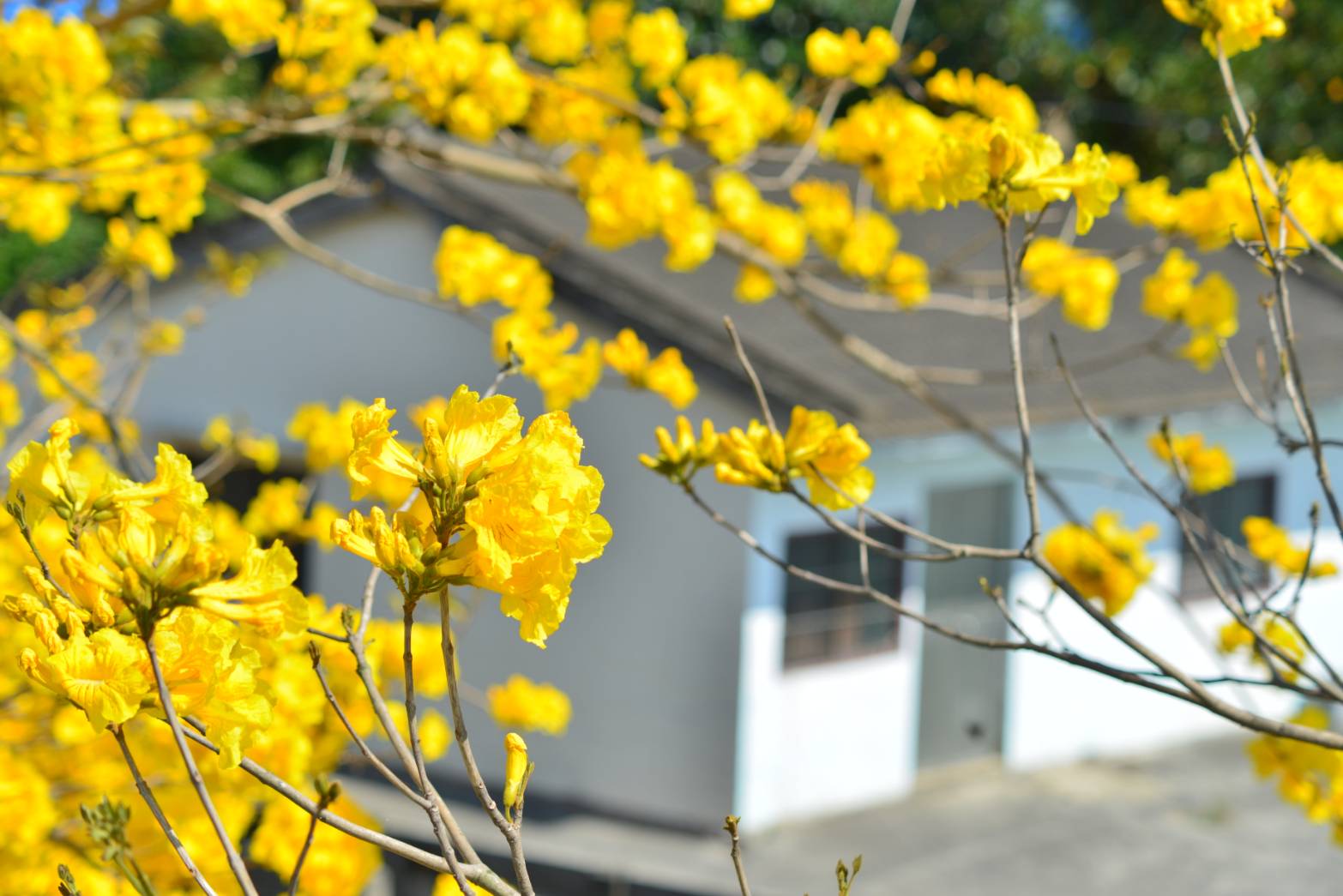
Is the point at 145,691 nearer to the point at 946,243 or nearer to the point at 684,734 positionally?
the point at 684,734

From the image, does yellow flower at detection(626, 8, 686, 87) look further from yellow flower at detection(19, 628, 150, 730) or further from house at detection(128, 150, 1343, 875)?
yellow flower at detection(19, 628, 150, 730)

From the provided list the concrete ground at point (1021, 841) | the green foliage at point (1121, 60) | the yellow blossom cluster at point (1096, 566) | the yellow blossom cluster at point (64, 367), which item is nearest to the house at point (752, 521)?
the concrete ground at point (1021, 841)

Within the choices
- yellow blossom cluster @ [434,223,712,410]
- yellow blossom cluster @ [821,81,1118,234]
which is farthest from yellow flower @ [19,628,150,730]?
yellow blossom cluster @ [434,223,712,410]

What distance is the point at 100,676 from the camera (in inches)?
36.5

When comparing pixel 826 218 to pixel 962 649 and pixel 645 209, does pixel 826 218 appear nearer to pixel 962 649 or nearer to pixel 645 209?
pixel 645 209

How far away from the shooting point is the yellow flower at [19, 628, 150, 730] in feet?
3.01

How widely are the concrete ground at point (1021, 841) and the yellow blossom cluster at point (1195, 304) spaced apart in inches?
138

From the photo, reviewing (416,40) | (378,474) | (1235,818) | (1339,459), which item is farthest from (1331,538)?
(378,474)

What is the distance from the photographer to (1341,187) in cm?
259

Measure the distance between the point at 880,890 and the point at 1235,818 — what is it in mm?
Result: 2420

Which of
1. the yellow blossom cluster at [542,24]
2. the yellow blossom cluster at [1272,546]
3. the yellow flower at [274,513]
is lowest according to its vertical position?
the yellow blossom cluster at [1272,546]

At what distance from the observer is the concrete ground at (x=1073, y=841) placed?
21.4 feet

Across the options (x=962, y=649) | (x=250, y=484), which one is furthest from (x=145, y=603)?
(x=250, y=484)

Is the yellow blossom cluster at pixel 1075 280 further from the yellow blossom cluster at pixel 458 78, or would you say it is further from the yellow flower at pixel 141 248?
the yellow flower at pixel 141 248
